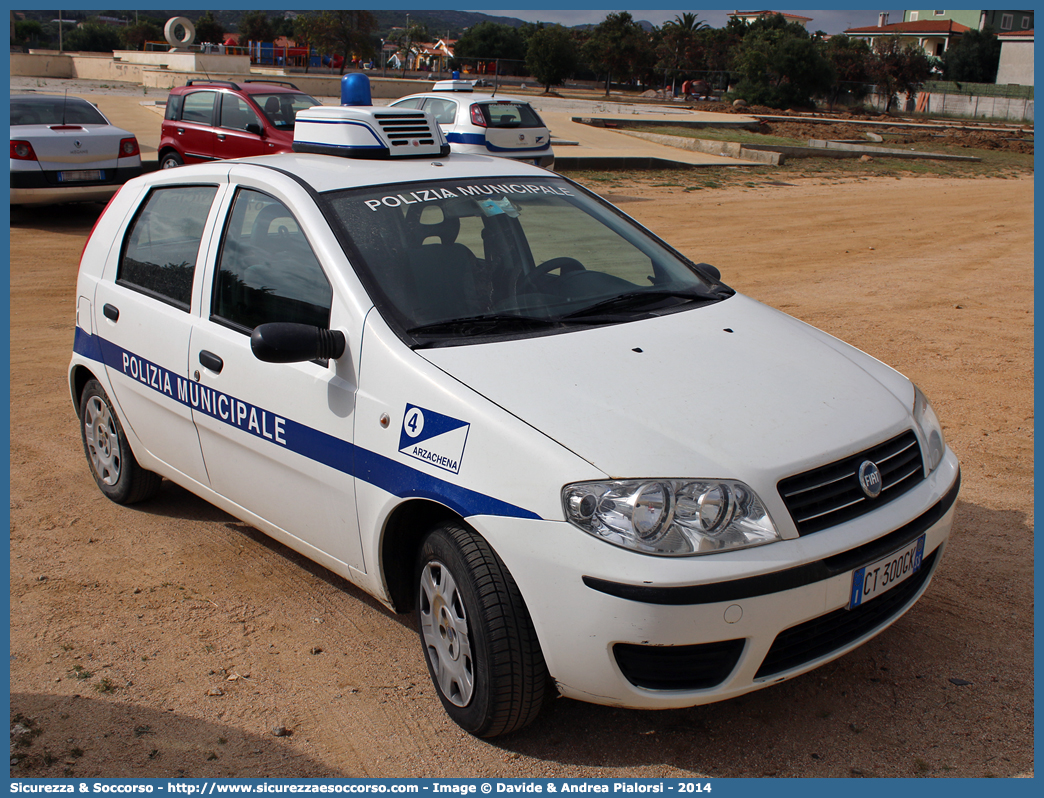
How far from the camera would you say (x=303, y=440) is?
3.25m

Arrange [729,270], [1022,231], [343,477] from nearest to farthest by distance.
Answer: [343,477] < [729,270] < [1022,231]

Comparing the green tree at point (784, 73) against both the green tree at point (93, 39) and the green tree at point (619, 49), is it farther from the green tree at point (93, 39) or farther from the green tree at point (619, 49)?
the green tree at point (93, 39)

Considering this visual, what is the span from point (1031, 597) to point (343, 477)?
9.09ft

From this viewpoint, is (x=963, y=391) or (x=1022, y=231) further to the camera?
(x=1022, y=231)

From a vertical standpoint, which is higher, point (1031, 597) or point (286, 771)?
point (1031, 597)

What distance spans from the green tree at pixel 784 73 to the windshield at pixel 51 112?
45726 mm

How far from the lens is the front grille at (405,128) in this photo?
4.10 metres

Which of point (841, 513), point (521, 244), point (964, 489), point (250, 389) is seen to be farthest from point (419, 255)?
point (964, 489)

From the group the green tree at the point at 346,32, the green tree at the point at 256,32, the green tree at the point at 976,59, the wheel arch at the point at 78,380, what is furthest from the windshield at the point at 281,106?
the green tree at the point at 256,32

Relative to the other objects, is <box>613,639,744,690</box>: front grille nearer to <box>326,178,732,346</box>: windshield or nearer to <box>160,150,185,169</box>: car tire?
<box>326,178,732,346</box>: windshield

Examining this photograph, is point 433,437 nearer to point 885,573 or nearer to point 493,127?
point 885,573

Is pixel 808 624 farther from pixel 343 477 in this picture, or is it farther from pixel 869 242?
pixel 869 242

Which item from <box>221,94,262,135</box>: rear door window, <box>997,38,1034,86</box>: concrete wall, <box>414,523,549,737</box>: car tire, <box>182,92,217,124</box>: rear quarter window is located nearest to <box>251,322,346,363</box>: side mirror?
<box>414,523,549,737</box>: car tire

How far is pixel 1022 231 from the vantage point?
14055 mm
